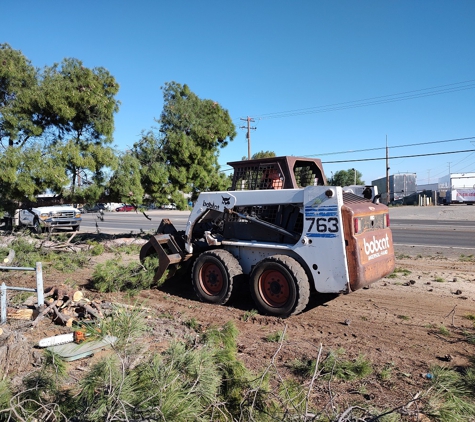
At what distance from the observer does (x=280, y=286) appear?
6.68m

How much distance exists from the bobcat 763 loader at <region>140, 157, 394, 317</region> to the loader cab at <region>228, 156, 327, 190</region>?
18mm

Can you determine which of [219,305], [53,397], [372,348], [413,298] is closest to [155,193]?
[219,305]

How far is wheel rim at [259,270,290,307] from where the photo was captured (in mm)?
6605

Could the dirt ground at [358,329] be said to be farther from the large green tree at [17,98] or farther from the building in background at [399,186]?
the building in background at [399,186]

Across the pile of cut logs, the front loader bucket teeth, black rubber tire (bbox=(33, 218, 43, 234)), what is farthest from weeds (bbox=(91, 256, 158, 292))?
black rubber tire (bbox=(33, 218, 43, 234))

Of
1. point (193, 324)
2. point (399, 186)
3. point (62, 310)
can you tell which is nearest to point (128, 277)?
point (62, 310)

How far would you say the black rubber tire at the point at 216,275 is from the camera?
23.7 feet

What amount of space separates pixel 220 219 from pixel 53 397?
5.46m

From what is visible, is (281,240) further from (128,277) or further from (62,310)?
(62,310)

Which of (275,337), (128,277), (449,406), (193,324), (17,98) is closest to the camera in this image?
(449,406)

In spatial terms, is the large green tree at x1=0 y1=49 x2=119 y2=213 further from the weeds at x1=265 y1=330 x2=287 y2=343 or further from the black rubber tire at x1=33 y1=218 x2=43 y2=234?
the weeds at x1=265 y1=330 x2=287 y2=343

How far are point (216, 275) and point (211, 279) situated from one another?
0.47 feet

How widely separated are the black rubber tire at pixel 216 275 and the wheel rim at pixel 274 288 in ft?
1.99

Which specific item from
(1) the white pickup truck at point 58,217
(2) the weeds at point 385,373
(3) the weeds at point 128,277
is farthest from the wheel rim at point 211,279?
(1) the white pickup truck at point 58,217
